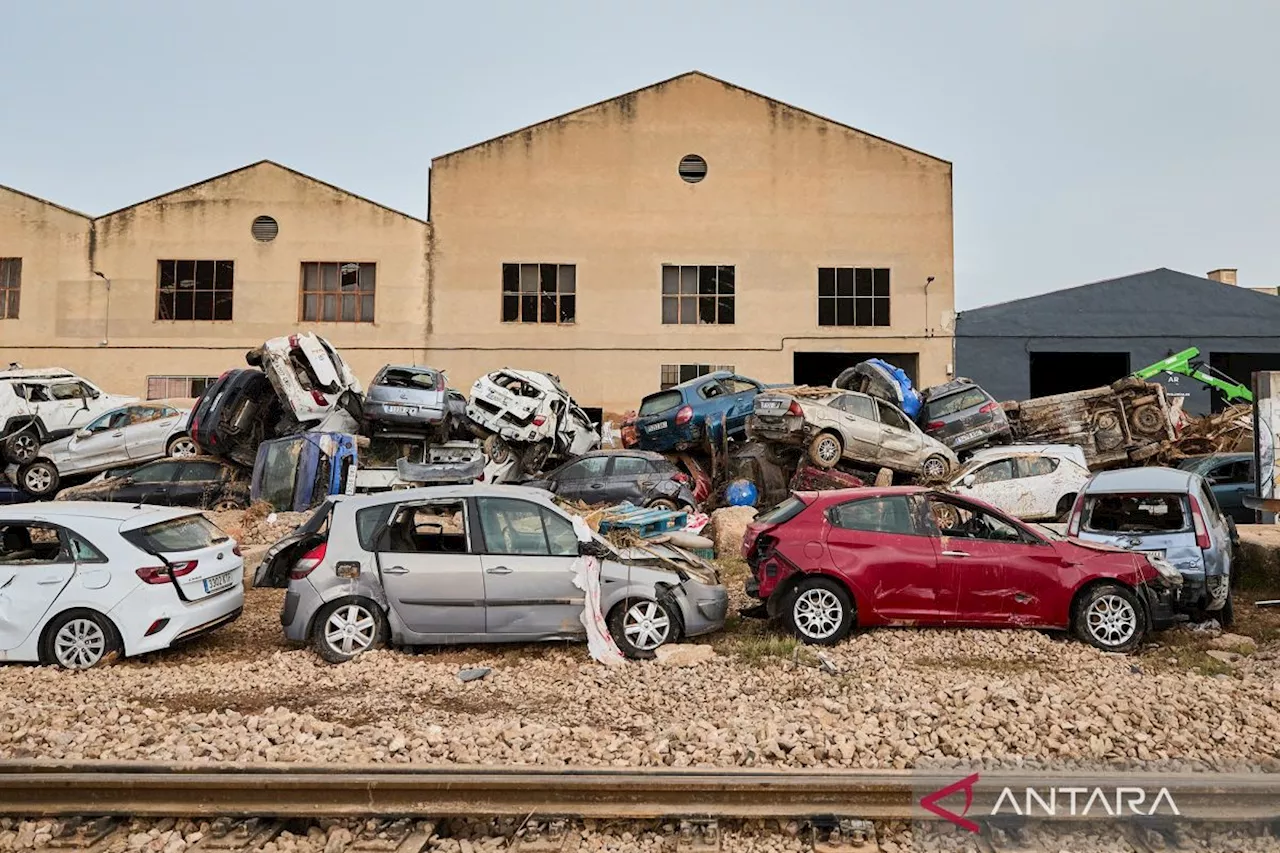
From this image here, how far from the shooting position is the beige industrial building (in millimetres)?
25891

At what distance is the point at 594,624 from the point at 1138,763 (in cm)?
402

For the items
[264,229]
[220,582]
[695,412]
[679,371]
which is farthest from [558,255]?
[220,582]

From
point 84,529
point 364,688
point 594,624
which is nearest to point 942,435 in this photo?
point 594,624

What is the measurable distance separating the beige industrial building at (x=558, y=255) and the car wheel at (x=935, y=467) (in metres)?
10.9

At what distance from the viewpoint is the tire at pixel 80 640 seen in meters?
7.18

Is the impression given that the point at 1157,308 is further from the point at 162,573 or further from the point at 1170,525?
the point at 162,573

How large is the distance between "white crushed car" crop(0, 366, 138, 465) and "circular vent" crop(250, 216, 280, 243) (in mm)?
9133

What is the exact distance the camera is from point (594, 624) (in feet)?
24.0

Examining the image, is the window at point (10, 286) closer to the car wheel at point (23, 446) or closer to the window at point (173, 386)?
the window at point (173, 386)

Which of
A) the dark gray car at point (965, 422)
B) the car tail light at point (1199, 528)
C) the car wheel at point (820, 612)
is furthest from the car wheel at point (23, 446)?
the car tail light at point (1199, 528)

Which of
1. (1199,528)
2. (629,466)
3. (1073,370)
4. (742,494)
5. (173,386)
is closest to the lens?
(1199,528)

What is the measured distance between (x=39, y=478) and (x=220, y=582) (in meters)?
11.2

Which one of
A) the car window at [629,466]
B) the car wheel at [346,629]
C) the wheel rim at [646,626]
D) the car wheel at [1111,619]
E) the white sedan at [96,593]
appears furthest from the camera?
the car window at [629,466]

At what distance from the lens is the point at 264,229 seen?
85.1 feet
